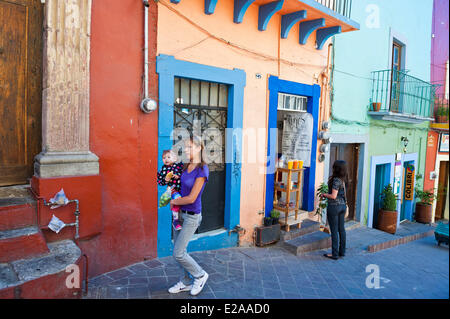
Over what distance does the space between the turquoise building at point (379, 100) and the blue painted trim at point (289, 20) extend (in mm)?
2007

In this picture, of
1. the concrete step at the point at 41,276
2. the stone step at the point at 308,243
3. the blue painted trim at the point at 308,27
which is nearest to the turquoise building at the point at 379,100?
the blue painted trim at the point at 308,27

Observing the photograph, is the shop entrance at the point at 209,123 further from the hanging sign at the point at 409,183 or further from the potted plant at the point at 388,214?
the hanging sign at the point at 409,183

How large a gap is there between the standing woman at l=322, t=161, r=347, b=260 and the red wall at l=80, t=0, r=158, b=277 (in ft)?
9.67

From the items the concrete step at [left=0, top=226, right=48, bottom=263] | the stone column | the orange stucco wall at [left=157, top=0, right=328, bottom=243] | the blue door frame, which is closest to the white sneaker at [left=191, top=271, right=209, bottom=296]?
the concrete step at [left=0, top=226, right=48, bottom=263]

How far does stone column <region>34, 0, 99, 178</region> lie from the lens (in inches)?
149

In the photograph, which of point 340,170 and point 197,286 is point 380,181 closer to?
point 340,170

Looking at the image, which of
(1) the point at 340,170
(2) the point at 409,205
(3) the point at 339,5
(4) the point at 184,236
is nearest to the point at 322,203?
(1) the point at 340,170

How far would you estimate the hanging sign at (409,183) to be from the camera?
11.7 metres

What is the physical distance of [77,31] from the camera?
12.9ft

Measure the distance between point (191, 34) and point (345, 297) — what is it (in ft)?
14.2

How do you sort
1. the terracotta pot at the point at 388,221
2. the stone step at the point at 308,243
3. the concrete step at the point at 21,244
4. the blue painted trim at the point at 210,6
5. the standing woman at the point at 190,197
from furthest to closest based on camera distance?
the terracotta pot at the point at 388,221 < the stone step at the point at 308,243 < the blue painted trim at the point at 210,6 < the standing woman at the point at 190,197 < the concrete step at the point at 21,244
